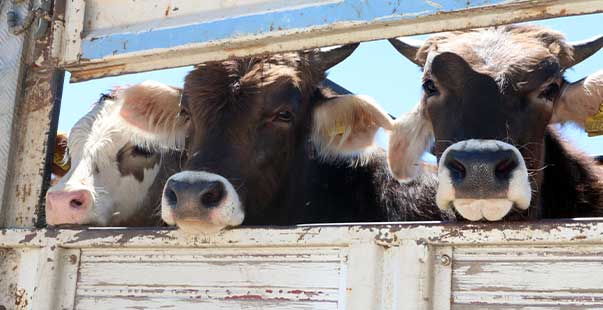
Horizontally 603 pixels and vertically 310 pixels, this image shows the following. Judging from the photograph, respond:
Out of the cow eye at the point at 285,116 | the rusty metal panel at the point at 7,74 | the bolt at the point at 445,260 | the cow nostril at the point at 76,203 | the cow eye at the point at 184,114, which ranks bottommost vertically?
the bolt at the point at 445,260

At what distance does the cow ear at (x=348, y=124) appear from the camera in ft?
15.5

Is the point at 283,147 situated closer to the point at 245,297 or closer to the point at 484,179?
the point at 484,179

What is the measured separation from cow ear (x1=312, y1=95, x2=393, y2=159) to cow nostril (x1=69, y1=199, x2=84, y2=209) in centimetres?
134

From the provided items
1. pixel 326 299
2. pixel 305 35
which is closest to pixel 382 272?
pixel 326 299

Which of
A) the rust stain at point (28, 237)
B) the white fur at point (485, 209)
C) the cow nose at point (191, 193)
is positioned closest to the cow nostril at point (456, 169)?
the white fur at point (485, 209)

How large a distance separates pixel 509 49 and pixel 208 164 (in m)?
1.64

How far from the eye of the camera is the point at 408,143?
4754mm

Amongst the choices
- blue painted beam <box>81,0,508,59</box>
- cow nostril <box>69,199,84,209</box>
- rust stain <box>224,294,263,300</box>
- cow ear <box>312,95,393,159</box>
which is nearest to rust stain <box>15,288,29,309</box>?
rust stain <box>224,294,263,300</box>

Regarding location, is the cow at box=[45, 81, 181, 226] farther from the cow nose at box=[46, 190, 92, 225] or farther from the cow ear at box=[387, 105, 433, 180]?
the cow ear at box=[387, 105, 433, 180]

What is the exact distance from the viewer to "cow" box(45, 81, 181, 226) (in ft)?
16.4

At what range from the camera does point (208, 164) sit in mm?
4020

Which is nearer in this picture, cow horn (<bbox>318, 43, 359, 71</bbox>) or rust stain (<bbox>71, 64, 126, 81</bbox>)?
rust stain (<bbox>71, 64, 126, 81</bbox>)

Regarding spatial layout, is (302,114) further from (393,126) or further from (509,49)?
(509,49)

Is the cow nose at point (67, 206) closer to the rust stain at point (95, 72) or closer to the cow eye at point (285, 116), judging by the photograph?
the rust stain at point (95, 72)
